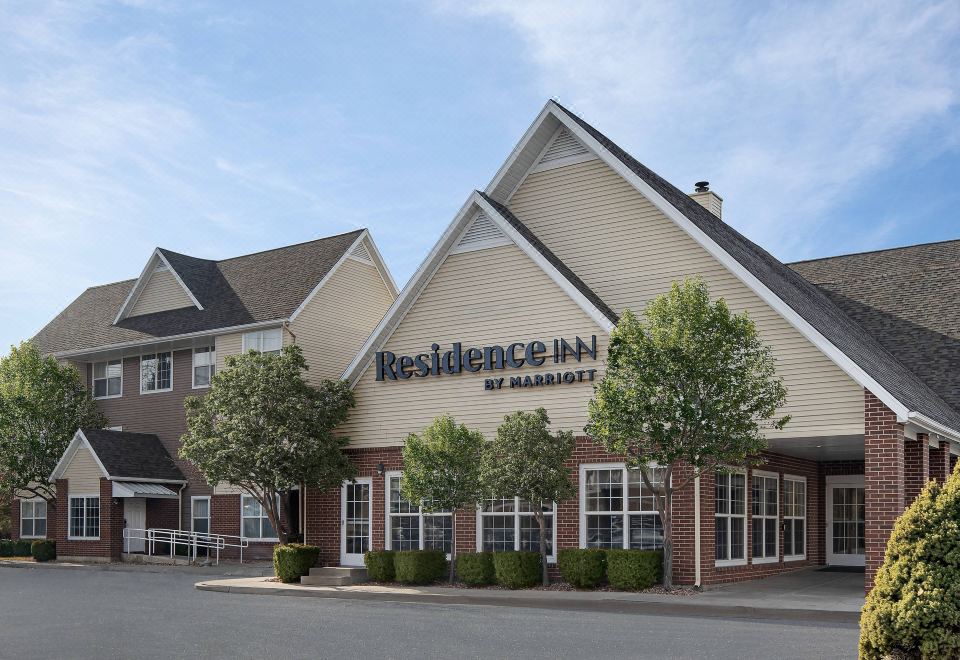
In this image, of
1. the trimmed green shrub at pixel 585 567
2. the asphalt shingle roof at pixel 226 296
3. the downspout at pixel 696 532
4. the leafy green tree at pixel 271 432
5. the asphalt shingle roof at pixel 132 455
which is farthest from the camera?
the asphalt shingle roof at pixel 226 296

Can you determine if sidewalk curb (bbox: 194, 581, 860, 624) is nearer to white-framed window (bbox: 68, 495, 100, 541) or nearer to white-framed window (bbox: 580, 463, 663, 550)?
white-framed window (bbox: 580, 463, 663, 550)

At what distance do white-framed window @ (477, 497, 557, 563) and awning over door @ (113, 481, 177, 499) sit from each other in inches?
554

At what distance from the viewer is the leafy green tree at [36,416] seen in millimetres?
37156

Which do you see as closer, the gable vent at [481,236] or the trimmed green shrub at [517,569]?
the trimmed green shrub at [517,569]

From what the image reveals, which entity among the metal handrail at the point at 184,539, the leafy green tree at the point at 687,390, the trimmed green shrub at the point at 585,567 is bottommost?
the metal handrail at the point at 184,539

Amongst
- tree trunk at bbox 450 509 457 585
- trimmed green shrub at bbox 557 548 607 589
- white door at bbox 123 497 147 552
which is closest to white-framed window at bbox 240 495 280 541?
white door at bbox 123 497 147 552

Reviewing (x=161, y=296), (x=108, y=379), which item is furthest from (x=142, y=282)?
(x=108, y=379)

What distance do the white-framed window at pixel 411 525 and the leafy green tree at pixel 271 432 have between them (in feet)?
3.97

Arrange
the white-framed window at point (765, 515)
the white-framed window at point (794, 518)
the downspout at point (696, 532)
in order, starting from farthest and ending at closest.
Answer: the white-framed window at point (794, 518) → the white-framed window at point (765, 515) → the downspout at point (696, 532)

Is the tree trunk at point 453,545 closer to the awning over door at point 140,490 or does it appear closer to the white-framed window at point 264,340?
the white-framed window at point 264,340

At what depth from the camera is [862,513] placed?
29828 mm

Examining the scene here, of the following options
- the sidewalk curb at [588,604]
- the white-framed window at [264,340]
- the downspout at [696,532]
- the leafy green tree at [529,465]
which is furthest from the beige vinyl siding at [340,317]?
the downspout at [696,532]

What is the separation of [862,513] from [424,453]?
44.6ft

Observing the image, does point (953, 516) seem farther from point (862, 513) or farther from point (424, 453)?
point (862, 513)
